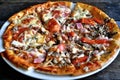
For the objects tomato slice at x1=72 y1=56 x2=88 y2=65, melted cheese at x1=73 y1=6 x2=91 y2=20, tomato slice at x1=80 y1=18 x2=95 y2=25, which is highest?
melted cheese at x1=73 y1=6 x2=91 y2=20

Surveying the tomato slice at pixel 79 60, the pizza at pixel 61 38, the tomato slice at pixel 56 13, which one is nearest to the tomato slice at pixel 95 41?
the pizza at pixel 61 38

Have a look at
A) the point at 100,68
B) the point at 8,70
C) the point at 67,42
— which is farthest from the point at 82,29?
the point at 8,70

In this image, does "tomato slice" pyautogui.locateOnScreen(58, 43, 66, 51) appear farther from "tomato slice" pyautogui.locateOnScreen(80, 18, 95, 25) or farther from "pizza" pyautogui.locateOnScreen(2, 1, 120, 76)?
"tomato slice" pyautogui.locateOnScreen(80, 18, 95, 25)

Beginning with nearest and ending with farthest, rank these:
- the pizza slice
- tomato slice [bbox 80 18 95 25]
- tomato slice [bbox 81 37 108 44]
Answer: the pizza slice, tomato slice [bbox 81 37 108 44], tomato slice [bbox 80 18 95 25]

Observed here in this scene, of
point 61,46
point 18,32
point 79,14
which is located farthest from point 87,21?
point 18,32

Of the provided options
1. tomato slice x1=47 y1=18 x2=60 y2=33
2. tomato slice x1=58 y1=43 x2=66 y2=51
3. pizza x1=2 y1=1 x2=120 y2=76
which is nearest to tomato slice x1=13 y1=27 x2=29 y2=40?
pizza x1=2 y1=1 x2=120 y2=76

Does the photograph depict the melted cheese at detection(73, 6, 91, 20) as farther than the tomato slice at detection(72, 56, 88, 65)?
Yes

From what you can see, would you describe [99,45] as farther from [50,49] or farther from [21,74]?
[21,74]

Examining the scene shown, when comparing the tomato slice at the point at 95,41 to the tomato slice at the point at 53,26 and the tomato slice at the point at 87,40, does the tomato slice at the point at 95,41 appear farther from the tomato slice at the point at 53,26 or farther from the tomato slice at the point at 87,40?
the tomato slice at the point at 53,26
